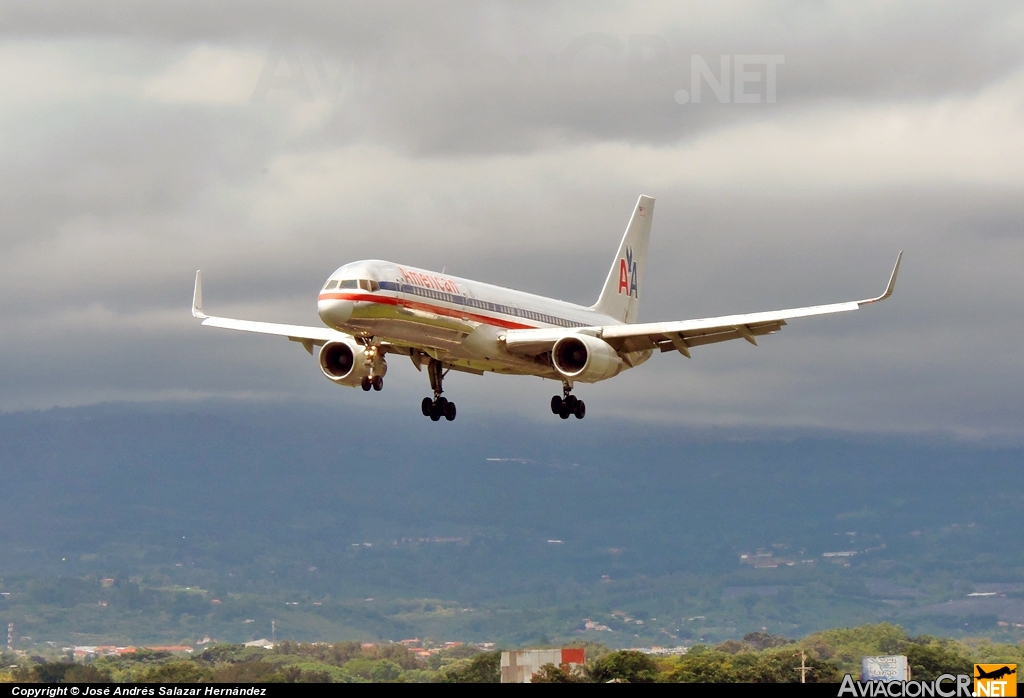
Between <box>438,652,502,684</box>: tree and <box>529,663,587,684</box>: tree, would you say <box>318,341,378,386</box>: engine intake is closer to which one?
<box>529,663,587,684</box>: tree

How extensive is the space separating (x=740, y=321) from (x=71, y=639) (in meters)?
65.1

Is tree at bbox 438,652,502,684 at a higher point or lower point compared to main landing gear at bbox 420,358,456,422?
lower

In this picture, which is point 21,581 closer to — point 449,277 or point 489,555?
point 489,555

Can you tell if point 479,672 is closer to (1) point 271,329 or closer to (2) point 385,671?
(2) point 385,671

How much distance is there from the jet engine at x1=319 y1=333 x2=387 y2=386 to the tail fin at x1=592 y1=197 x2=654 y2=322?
17730 mm

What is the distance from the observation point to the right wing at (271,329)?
210 feet

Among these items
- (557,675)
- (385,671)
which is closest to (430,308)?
(557,675)

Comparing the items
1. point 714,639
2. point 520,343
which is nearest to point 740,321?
point 520,343

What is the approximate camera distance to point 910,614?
18212 centimetres

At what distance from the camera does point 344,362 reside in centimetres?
6084

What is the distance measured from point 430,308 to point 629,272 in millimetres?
25764

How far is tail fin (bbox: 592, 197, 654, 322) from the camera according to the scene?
75625 millimetres

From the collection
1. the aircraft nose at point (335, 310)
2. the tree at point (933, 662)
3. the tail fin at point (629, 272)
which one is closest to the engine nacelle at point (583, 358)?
the aircraft nose at point (335, 310)

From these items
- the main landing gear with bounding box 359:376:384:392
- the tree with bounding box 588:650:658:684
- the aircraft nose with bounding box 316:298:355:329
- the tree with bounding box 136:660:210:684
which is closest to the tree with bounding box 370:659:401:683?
the tree with bounding box 588:650:658:684
